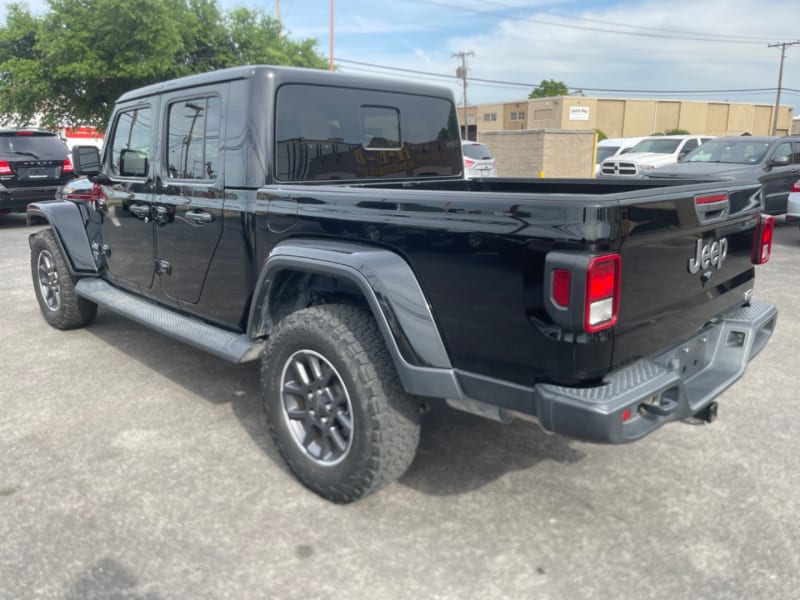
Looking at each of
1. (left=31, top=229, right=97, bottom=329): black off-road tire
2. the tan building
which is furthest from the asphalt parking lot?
the tan building

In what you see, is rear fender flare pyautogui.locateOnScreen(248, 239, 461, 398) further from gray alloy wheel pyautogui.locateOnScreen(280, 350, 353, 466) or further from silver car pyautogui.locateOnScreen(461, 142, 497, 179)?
silver car pyautogui.locateOnScreen(461, 142, 497, 179)

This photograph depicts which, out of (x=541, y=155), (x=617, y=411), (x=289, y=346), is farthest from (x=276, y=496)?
(x=541, y=155)

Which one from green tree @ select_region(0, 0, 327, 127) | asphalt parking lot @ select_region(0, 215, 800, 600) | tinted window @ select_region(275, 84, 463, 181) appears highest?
green tree @ select_region(0, 0, 327, 127)

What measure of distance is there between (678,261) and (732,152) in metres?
10.8

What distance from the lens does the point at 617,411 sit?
7.32ft

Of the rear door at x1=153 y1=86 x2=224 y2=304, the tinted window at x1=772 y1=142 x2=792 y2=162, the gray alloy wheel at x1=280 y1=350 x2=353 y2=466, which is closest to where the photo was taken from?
the gray alloy wheel at x1=280 y1=350 x2=353 y2=466

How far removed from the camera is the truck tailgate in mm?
2383

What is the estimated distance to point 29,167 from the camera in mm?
12445

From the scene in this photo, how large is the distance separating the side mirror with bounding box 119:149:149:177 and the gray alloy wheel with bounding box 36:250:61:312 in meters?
1.31

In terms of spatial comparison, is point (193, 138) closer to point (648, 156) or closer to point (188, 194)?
point (188, 194)

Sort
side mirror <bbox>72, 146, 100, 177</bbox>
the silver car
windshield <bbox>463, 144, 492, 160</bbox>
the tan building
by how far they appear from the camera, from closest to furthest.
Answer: side mirror <bbox>72, 146, 100, 177</bbox> < the silver car < windshield <bbox>463, 144, 492, 160</bbox> < the tan building

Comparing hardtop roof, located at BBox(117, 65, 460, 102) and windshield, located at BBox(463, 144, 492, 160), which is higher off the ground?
hardtop roof, located at BBox(117, 65, 460, 102)

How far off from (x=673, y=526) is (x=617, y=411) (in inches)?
38.0

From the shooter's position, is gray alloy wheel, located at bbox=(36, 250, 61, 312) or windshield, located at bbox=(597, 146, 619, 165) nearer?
gray alloy wheel, located at bbox=(36, 250, 61, 312)
